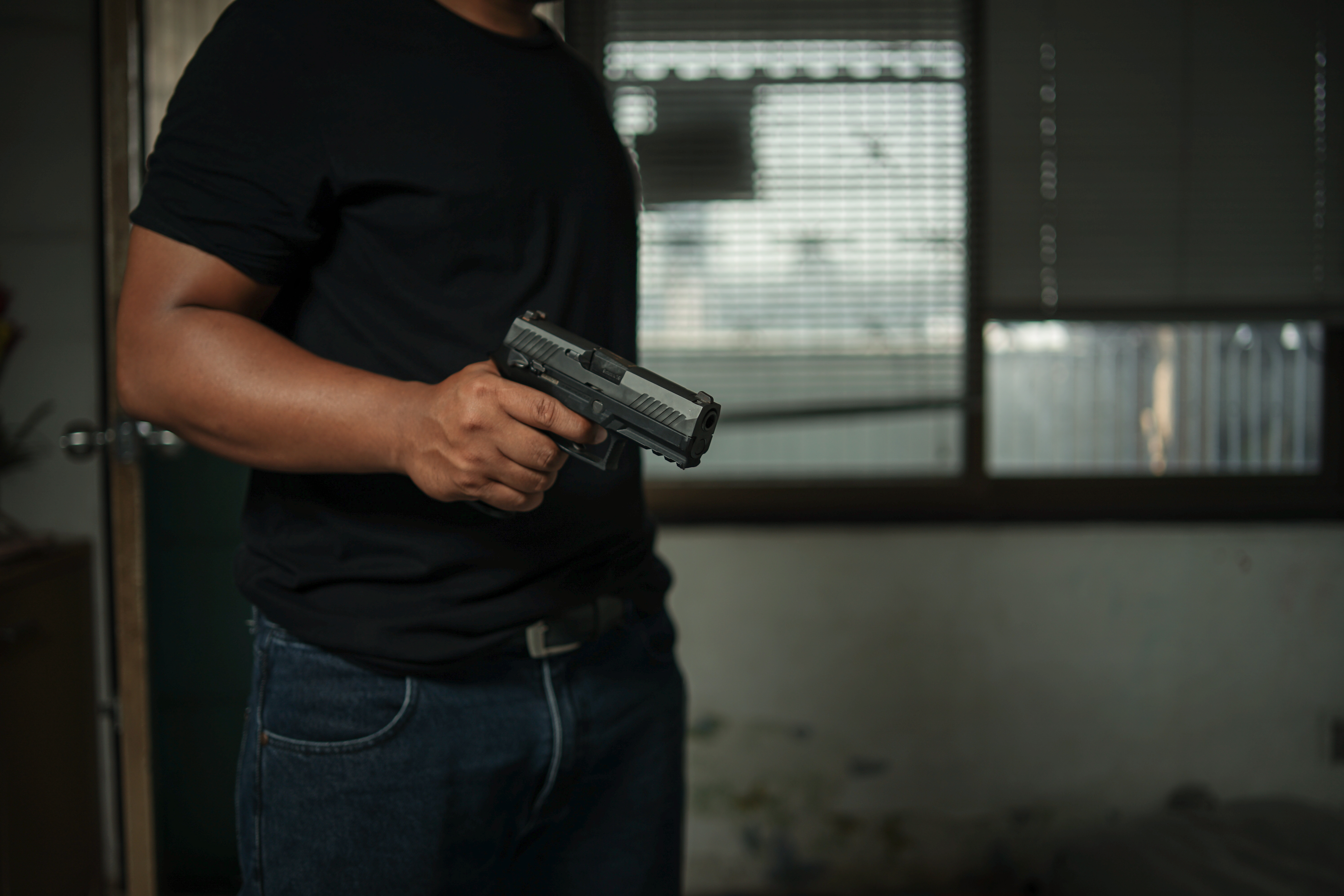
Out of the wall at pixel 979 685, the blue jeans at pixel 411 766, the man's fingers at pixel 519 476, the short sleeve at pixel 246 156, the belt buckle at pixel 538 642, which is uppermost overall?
the short sleeve at pixel 246 156

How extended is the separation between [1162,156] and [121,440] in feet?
6.71

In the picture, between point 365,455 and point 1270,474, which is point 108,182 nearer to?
point 365,455

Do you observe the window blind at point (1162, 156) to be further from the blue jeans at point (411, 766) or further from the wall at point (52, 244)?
the wall at point (52, 244)

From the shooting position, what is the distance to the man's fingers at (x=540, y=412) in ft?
1.63

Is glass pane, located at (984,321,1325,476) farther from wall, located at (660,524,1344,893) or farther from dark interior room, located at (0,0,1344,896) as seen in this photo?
wall, located at (660,524,1344,893)

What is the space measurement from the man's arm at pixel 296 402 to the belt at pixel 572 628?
0.12 metres

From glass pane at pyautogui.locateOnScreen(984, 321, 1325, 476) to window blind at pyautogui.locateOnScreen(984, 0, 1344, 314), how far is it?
123 mm

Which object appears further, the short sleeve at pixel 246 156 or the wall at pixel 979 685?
the wall at pixel 979 685

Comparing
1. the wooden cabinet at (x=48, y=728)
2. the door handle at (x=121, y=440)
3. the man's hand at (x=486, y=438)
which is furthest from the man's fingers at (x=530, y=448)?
the wooden cabinet at (x=48, y=728)

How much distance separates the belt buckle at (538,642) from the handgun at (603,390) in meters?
0.15

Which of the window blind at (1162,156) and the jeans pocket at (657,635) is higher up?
the window blind at (1162,156)

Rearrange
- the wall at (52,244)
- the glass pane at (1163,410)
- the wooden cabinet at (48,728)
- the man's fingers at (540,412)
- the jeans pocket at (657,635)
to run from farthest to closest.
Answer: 1. the glass pane at (1163,410)
2. the wall at (52,244)
3. the wooden cabinet at (48,728)
4. the jeans pocket at (657,635)
5. the man's fingers at (540,412)

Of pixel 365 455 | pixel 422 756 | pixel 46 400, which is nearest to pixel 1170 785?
pixel 422 756

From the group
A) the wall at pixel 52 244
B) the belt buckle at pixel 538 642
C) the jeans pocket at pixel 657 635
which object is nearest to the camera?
the belt buckle at pixel 538 642
